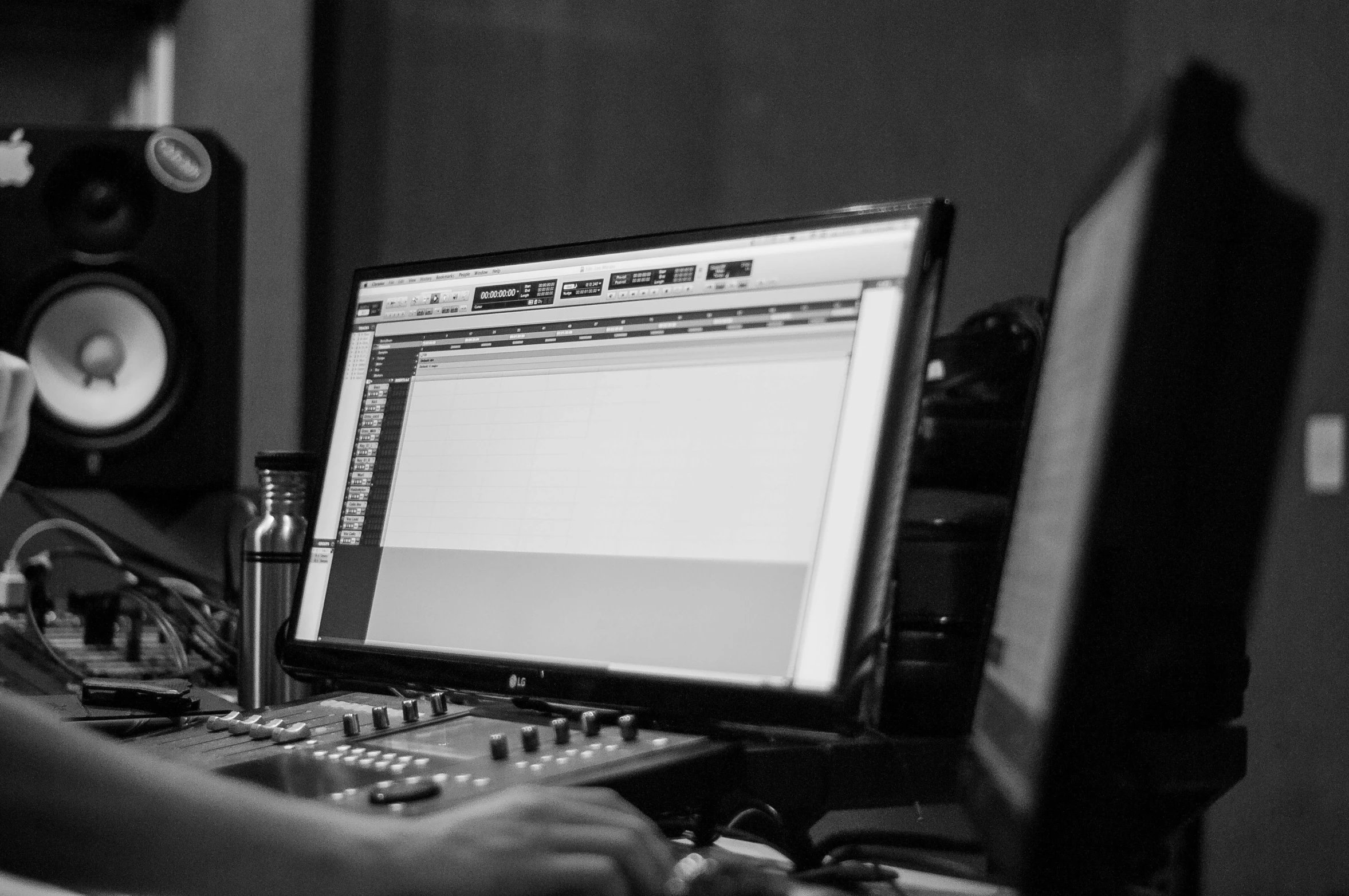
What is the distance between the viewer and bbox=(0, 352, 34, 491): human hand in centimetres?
91

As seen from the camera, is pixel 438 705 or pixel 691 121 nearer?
pixel 438 705

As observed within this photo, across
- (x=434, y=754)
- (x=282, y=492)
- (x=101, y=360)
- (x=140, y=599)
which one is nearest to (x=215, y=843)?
(x=434, y=754)

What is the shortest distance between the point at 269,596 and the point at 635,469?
41 cm

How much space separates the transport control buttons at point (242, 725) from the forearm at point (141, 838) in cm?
30

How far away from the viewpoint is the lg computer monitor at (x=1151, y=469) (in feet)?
1.13

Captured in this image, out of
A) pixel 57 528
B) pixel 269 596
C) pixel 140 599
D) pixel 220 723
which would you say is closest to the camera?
pixel 220 723

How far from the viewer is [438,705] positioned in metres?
0.71

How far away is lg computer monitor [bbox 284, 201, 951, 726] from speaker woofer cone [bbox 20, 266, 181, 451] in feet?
2.00

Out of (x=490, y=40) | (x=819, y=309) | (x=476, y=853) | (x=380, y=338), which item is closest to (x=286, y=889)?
(x=476, y=853)

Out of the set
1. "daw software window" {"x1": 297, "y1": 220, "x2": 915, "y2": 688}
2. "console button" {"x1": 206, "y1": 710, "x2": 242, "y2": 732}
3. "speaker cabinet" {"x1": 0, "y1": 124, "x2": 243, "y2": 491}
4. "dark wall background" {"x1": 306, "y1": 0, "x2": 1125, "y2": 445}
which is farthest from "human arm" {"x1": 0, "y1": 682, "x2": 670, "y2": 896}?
"dark wall background" {"x1": 306, "y1": 0, "x2": 1125, "y2": 445}

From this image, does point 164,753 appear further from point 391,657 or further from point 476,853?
point 476,853

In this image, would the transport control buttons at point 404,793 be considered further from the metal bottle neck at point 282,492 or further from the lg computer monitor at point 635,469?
the metal bottle neck at point 282,492

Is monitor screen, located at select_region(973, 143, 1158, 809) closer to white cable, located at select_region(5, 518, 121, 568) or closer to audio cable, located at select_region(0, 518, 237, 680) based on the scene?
audio cable, located at select_region(0, 518, 237, 680)

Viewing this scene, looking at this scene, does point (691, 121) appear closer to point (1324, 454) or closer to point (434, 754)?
point (1324, 454)
